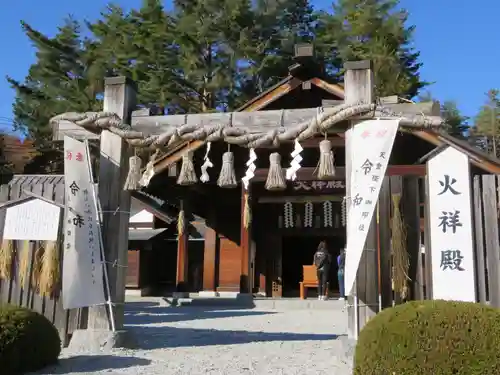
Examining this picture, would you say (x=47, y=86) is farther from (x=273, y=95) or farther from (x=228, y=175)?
(x=228, y=175)

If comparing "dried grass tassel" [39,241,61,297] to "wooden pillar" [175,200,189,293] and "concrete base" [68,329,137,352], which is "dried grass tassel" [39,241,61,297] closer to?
"concrete base" [68,329,137,352]

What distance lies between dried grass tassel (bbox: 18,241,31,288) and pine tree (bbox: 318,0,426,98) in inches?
746

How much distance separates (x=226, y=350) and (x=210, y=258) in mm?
10967

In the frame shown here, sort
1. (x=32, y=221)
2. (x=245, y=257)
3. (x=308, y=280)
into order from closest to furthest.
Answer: (x=32, y=221), (x=245, y=257), (x=308, y=280)

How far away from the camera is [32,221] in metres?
6.63

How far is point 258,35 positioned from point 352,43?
4555 millimetres

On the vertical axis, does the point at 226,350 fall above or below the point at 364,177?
below

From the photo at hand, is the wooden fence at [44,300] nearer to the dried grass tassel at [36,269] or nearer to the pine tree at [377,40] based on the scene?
the dried grass tassel at [36,269]

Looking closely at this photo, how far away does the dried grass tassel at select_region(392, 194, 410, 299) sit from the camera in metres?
5.92

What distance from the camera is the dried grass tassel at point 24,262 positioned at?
6645 millimetres

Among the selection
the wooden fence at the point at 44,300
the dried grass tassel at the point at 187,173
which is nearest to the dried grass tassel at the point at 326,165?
the dried grass tassel at the point at 187,173

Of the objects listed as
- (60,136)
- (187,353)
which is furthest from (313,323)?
(60,136)

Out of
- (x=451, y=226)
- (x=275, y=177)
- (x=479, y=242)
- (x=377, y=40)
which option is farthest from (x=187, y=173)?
(x=377, y=40)

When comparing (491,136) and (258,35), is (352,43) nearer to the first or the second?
(258,35)
